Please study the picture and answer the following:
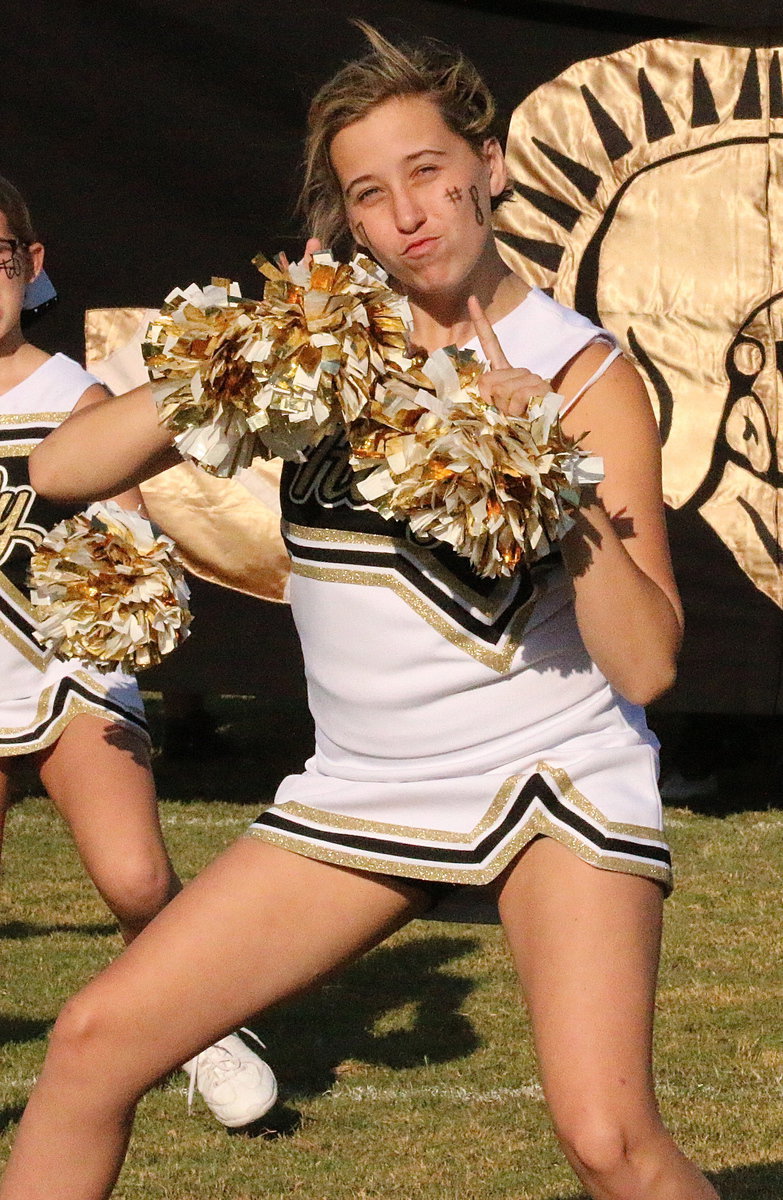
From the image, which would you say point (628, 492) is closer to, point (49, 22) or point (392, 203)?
point (392, 203)

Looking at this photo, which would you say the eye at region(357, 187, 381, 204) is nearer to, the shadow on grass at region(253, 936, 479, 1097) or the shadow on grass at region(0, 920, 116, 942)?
the shadow on grass at region(253, 936, 479, 1097)

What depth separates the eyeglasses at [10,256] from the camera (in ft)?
11.8

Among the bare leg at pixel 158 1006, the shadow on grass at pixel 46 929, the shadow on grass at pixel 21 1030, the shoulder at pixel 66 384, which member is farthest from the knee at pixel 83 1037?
the shadow on grass at pixel 46 929

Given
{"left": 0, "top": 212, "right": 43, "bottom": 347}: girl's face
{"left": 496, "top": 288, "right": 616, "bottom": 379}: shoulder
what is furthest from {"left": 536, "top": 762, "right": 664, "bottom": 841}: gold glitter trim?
{"left": 0, "top": 212, "right": 43, "bottom": 347}: girl's face

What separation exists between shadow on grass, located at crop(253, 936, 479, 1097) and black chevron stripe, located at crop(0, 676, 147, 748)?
3.43 ft

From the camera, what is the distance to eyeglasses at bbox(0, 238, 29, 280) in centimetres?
361

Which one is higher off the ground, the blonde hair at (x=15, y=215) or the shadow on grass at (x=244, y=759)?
the blonde hair at (x=15, y=215)

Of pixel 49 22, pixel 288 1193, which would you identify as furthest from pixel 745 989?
pixel 49 22

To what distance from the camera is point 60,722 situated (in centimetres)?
341

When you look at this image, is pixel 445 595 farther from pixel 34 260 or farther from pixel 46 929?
pixel 46 929

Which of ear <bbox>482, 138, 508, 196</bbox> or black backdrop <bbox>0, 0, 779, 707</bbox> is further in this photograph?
black backdrop <bbox>0, 0, 779, 707</bbox>

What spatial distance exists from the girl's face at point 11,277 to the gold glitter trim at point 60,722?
0.76 meters

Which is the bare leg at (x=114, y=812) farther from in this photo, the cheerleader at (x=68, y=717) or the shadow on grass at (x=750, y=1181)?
the shadow on grass at (x=750, y=1181)

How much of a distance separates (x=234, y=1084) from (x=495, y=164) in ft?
6.70
